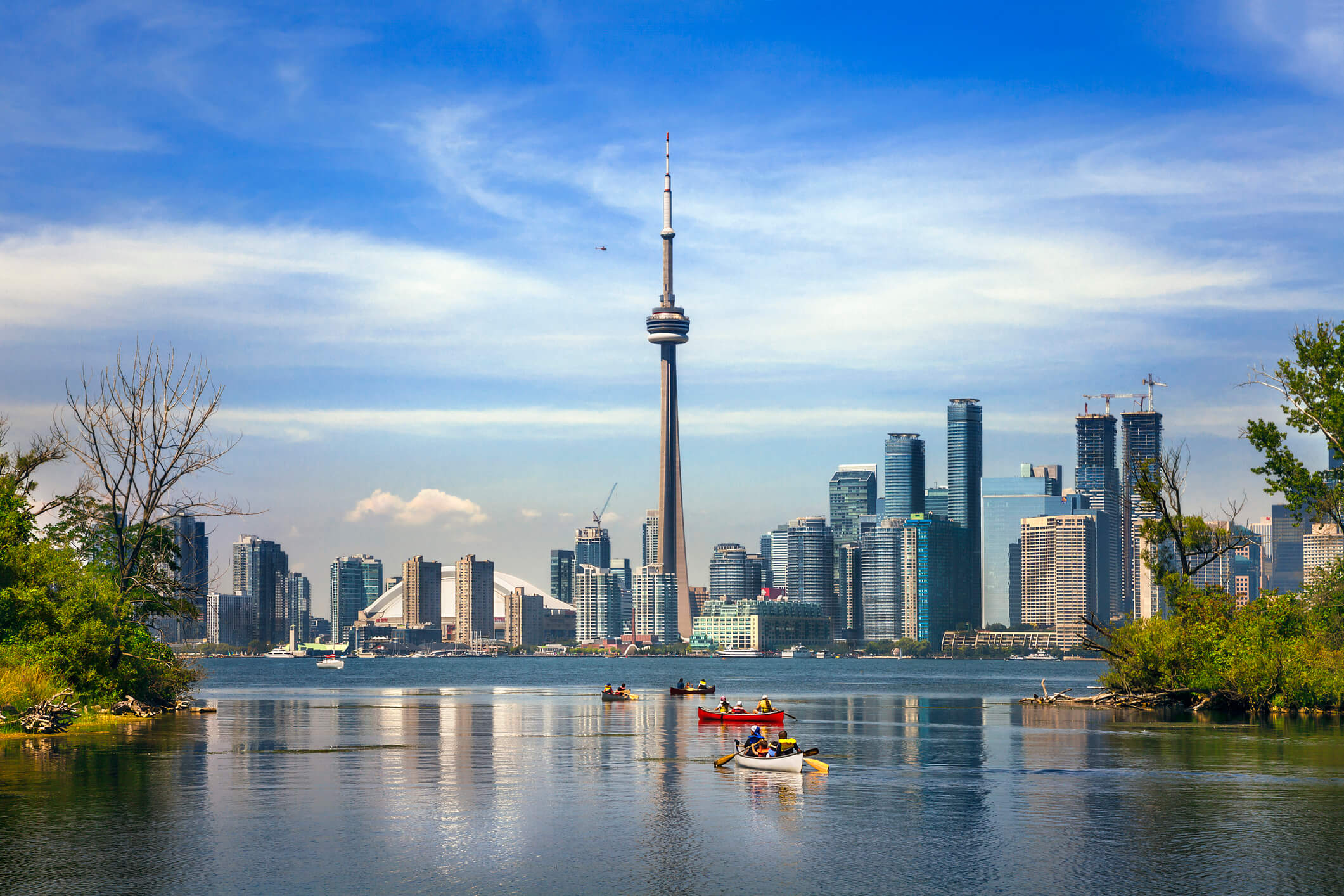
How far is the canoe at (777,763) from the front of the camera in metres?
60.3

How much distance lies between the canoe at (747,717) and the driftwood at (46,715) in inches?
1720

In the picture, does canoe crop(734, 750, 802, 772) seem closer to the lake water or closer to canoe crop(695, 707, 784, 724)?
the lake water

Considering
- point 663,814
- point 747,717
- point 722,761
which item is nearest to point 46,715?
point 722,761

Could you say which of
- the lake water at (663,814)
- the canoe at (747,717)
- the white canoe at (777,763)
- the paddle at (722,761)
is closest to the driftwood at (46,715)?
the lake water at (663,814)

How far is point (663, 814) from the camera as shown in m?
47.6

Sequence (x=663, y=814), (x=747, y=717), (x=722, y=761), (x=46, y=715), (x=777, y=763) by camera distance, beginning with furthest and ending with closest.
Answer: (x=747, y=717), (x=46, y=715), (x=722, y=761), (x=777, y=763), (x=663, y=814)

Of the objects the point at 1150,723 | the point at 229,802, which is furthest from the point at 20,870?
the point at 1150,723

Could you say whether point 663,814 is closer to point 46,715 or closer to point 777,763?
point 777,763

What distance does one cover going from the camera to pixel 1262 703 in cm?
10094

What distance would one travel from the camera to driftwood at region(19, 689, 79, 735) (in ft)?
239

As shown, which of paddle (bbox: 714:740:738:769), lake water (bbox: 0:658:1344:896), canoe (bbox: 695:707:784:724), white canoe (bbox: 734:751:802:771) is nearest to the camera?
lake water (bbox: 0:658:1344:896)

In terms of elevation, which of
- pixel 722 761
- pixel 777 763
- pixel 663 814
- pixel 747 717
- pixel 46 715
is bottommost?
pixel 747 717

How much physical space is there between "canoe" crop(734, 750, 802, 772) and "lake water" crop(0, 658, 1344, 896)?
59cm

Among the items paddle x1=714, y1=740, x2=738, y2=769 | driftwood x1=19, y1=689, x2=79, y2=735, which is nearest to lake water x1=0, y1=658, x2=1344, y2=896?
paddle x1=714, y1=740, x2=738, y2=769
